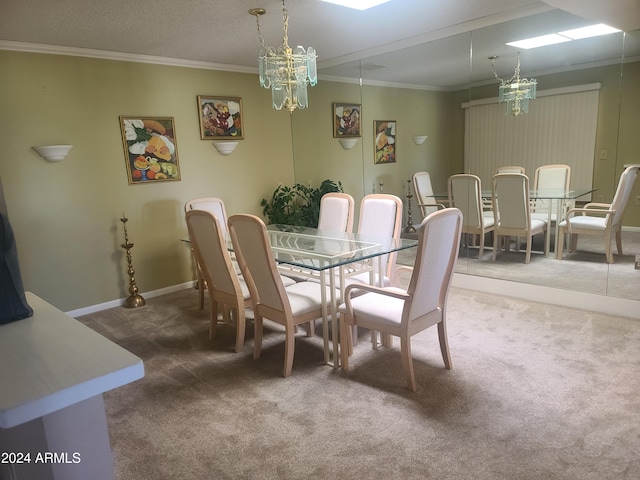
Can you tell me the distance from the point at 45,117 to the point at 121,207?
948 mm

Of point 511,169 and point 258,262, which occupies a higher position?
point 511,169

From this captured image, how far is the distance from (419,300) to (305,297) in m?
0.78

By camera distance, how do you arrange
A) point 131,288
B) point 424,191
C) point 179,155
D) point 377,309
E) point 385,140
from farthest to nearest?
point 385,140, point 424,191, point 179,155, point 131,288, point 377,309

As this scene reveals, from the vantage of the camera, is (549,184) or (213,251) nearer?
(213,251)

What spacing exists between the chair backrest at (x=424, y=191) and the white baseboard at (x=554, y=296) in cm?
75

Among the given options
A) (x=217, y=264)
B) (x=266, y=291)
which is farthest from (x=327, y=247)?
(x=217, y=264)

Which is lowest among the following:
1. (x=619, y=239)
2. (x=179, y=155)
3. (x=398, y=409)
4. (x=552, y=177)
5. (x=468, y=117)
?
(x=398, y=409)

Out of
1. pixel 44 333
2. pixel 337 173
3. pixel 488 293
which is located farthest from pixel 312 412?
pixel 337 173

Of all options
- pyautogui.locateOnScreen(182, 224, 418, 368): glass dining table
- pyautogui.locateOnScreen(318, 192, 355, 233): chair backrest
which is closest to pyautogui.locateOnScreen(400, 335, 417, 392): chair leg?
pyautogui.locateOnScreen(182, 224, 418, 368): glass dining table

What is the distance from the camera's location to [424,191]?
4.61 metres

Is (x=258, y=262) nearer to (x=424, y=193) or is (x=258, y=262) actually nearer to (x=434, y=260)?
(x=434, y=260)

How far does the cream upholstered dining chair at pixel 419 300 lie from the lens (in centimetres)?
229

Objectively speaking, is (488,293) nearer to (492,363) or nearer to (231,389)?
(492,363)

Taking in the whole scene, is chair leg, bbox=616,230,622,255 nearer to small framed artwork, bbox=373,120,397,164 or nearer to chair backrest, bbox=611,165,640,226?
chair backrest, bbox=611,165,640,226
